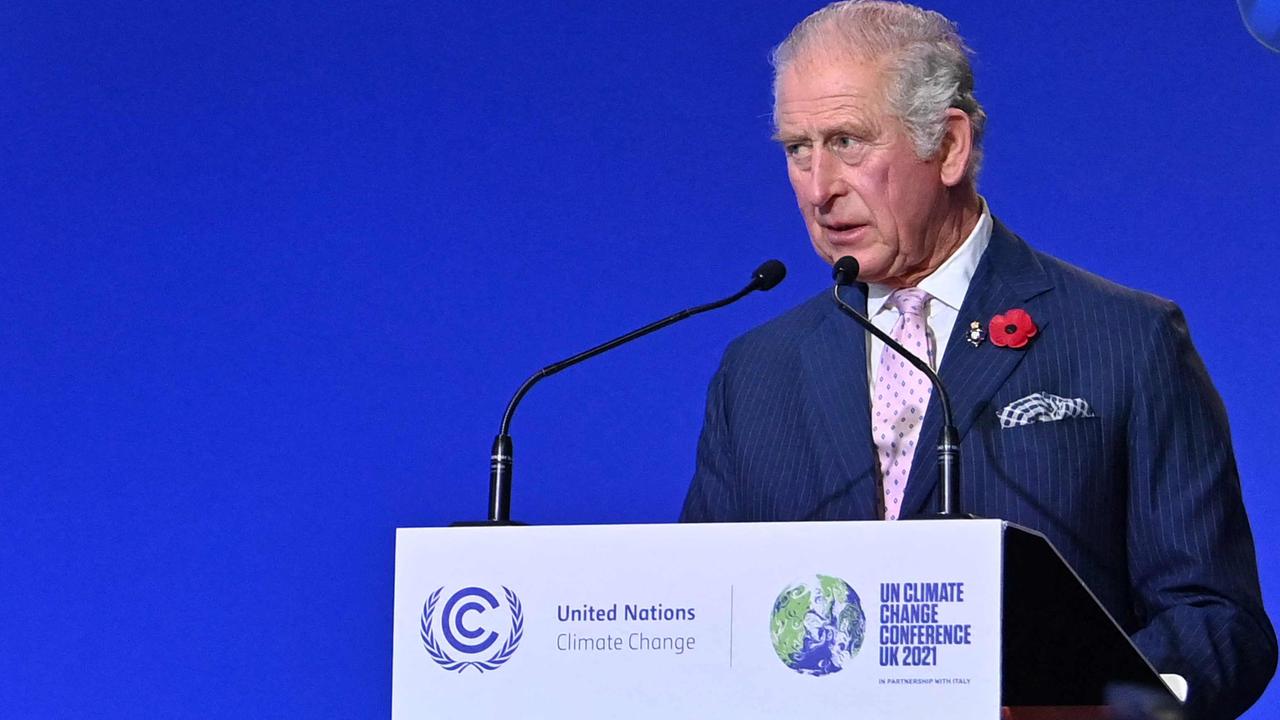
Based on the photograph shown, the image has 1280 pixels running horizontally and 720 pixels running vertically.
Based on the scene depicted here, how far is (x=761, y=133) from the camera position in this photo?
10.8 feet

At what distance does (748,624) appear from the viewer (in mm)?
1492

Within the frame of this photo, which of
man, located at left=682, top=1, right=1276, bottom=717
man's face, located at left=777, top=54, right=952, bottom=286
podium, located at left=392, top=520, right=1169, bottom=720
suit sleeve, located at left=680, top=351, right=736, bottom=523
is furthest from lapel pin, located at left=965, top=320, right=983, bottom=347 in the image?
podium, located at left=392, top=520, right=1169, bottom=720

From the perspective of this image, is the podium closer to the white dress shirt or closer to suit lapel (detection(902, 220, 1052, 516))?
suit lapel (detection(902, 220, 1052, 516))

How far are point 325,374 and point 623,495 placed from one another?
631mm

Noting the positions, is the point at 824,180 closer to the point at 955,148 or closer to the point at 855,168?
the point at 855,168

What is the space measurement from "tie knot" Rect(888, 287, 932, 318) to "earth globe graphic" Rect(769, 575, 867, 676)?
34.3 inches

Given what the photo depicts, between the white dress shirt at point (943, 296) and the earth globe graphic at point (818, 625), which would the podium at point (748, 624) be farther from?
the white dress shirt at point (943, 296)

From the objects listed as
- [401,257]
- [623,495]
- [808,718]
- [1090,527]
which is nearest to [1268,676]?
[1090,527]

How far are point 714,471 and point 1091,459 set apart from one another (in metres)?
0.58

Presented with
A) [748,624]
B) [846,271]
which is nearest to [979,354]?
[846,271]

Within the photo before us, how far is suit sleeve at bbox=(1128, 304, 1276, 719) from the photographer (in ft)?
6.14

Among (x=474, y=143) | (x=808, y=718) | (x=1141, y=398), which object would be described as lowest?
(x=808, y=718)

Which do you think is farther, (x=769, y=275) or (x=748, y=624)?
(x=769, y=275)

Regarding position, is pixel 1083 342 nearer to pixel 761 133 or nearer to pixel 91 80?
pixel 761 133
